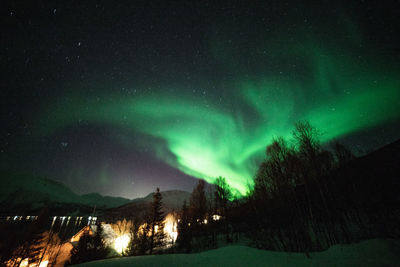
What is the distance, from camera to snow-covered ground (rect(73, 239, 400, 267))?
7.24 metres

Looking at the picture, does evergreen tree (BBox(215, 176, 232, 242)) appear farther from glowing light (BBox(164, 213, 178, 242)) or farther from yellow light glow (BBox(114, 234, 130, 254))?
yellow light glow (BBox(114, 234, 130, 254))

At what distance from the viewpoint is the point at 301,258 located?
28.7ft

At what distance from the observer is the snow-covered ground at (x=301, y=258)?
7.24m

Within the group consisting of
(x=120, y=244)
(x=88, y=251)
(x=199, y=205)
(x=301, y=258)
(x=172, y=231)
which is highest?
(x=199, y=205)

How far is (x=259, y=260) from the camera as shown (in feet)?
30.0

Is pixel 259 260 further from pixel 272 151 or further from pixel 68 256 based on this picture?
pixel 68 256

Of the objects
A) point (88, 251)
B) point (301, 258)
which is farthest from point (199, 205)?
point (301, 258)

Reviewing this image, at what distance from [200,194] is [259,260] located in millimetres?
28142

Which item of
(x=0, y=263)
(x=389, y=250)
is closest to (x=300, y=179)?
(x=389, y=250)

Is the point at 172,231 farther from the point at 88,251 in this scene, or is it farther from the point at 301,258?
the point at 301,258

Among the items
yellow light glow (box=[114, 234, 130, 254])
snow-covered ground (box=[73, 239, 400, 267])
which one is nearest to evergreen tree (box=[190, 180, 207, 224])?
yellow light glow (box=[114, 234, 130, 254])

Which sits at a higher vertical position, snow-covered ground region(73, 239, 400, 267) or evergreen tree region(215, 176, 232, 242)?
evergreen tree region(215, 176, 232, 242)

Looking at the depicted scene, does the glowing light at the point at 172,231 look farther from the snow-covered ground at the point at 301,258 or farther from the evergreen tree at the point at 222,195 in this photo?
the snow-covered ground at the point at 301,258

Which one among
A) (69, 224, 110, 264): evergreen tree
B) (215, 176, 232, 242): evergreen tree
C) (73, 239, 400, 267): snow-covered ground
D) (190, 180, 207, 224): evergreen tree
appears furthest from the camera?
(190, 180, 207, 224): evergreen tree
